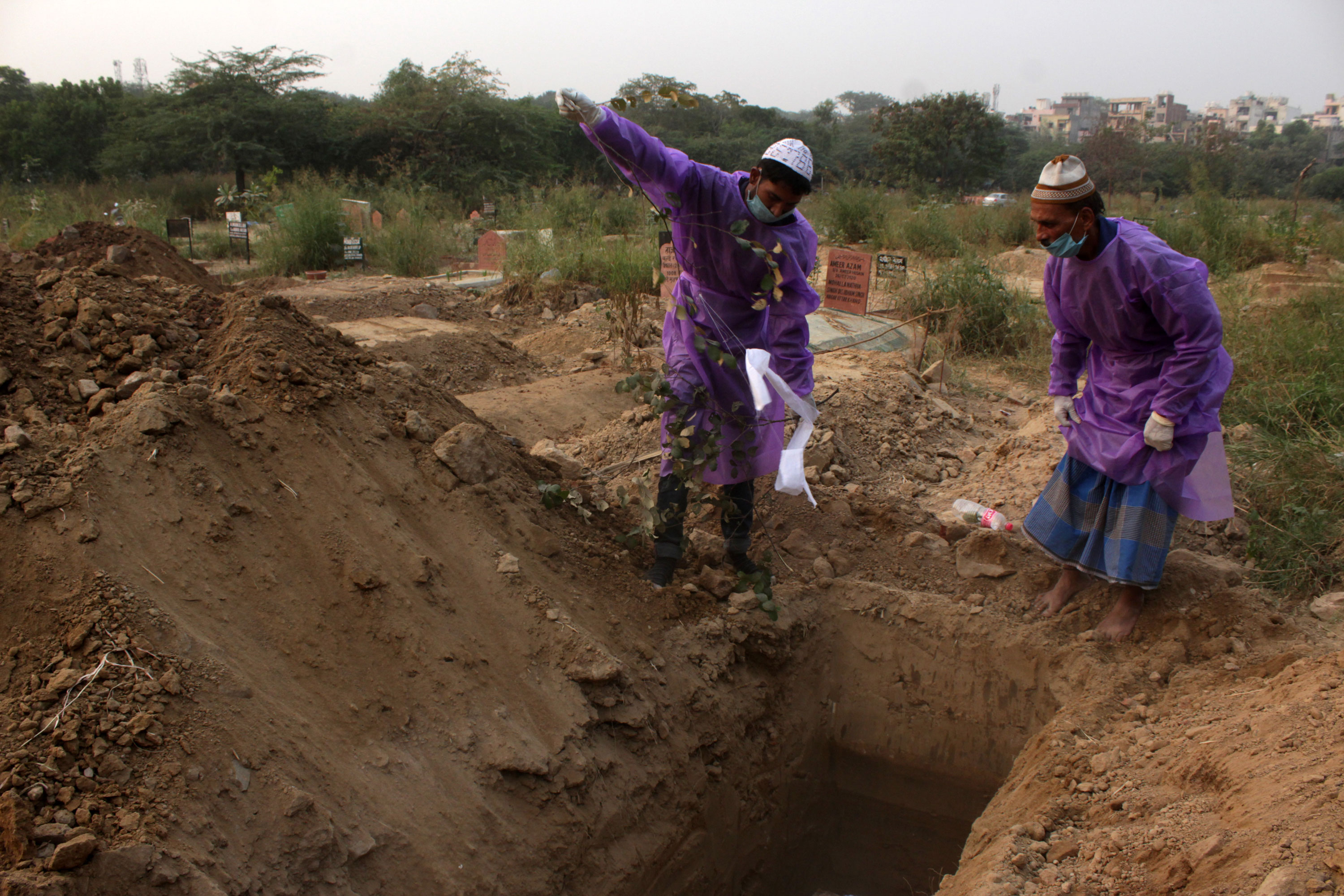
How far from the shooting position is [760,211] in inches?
94.4

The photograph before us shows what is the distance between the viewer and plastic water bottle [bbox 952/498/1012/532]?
334 cm

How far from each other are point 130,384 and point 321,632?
35.9 inches

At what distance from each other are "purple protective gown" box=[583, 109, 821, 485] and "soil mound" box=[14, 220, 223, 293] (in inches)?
125

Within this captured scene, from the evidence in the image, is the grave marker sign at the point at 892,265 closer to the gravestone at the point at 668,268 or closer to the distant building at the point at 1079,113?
the gravestone at the point at 668,268

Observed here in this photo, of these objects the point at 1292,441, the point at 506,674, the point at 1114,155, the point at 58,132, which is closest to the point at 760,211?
the point at 506,674

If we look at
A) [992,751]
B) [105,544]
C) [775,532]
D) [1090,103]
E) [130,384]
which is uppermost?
[1090,103]

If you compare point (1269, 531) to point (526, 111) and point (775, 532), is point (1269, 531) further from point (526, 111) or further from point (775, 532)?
point (526, 111)

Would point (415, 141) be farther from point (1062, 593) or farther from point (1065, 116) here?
point (1065, 116)

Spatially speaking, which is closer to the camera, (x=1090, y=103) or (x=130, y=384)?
(x=130, y=384)

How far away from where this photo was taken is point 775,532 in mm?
3314

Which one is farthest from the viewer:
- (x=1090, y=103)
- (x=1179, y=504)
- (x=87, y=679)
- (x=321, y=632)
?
(x=1090, y=103)

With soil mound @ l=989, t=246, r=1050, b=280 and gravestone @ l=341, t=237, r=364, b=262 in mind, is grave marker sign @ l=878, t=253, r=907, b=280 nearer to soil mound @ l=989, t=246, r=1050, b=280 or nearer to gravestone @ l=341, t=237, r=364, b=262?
soil mound @ l=989, t=246, r=1050, b=280

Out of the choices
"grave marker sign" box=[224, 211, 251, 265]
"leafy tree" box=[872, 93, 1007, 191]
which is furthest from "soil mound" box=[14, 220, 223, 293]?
"leafy tree" box=[872, 93, 1007, 191]

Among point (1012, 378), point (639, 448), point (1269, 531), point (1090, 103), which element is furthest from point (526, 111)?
point (1090, 103)
